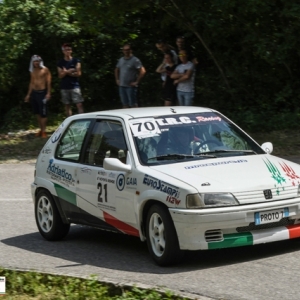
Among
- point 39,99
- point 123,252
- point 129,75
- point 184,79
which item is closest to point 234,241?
point 123,252

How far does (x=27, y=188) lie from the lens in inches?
578

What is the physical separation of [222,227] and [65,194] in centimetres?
244

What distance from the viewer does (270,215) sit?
27.3 feet

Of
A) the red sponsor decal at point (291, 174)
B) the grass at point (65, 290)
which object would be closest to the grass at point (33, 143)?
the red sponsor decal at point (291, 174)

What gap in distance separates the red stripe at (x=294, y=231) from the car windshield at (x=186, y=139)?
3.56 feet

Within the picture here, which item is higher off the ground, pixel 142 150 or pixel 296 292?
pixel 142 150

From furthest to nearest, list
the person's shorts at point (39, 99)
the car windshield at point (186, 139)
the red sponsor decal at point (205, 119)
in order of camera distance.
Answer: the person's shorts at point (39, 99) < the red sponsor decal at point (205, 119) < the car windshield at point (186, 139)

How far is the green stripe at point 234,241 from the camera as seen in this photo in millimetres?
8211

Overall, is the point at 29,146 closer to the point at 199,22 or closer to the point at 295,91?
the point at 199,22

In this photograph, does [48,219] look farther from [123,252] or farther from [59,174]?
[123,252]

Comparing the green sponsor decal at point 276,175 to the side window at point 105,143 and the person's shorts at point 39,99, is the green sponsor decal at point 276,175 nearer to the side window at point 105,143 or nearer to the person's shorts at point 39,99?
the side window at point 105,143

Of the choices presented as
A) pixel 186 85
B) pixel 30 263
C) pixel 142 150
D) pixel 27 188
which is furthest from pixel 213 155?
pixel 186 85

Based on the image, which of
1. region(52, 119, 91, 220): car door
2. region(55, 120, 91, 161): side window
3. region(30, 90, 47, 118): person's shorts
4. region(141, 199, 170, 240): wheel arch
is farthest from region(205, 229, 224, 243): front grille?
region(30, 90, 47, 118): person's shorts

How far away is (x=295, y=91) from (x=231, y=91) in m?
1.50
